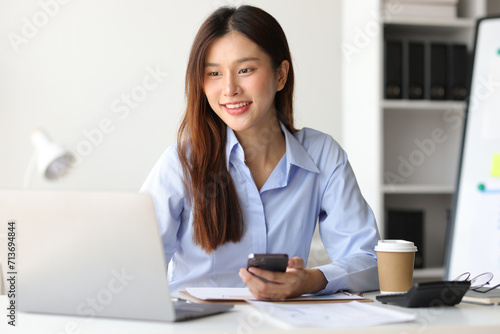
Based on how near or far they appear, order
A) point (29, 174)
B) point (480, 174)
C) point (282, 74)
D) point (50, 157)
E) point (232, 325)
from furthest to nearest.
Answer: point (480, 174)
point (29, 174)
point (282, 74)
point (50, 157)
point (232, 325)

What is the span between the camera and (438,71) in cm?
288

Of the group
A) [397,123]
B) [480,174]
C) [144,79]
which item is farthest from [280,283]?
[397,123]

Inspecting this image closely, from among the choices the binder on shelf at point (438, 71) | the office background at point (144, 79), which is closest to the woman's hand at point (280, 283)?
the office background at point (144, 79)

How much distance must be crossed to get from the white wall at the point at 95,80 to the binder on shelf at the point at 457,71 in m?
0.91

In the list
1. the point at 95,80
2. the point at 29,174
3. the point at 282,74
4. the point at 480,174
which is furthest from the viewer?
the point at 95,80

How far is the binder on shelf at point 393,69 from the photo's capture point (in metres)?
2.83

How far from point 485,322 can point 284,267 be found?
417 millimetres

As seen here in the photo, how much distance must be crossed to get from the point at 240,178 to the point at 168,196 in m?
0.22

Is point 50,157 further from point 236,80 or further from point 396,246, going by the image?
point 396,246

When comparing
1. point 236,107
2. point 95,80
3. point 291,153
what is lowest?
point 291,153

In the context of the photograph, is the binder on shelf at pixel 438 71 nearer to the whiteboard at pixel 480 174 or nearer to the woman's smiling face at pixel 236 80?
the whiteboard at pixel 480 174

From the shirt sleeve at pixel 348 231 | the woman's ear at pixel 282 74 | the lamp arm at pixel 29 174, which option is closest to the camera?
the shirt sleeve at pixel 348 231

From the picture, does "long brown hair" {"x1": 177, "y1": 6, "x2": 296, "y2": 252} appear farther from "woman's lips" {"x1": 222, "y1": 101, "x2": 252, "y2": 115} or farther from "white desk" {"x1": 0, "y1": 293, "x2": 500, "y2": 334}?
"white desk" {"x1": 0, "y1": 293, "x2": 500, "y2": 334}

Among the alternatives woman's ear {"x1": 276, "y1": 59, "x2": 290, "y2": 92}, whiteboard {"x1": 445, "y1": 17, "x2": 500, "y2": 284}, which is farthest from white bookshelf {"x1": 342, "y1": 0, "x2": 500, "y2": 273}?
woman's ear {"x1": 276, "y1": 59, "x2": 290, "y2": 92}
